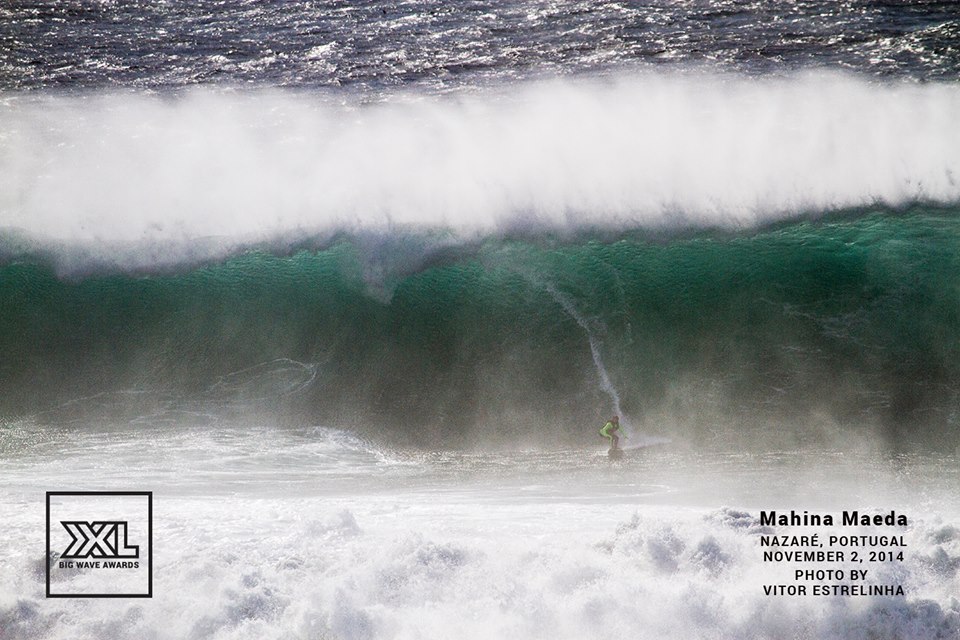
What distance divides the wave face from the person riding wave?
0.36 metres

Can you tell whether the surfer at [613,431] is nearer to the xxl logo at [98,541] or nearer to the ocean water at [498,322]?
the ocean water at [498,322]

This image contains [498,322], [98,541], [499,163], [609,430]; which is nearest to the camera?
[98,541]

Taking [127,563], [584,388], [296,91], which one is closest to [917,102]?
[584,388]

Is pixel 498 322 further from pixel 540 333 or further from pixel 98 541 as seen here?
pixel 98 541

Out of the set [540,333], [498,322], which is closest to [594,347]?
[540,333]

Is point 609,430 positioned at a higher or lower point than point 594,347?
lower

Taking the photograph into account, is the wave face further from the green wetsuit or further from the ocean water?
the green wetsuit

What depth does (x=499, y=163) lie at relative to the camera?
873cm

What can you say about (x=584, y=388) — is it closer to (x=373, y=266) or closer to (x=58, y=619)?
(x=373, y=266)

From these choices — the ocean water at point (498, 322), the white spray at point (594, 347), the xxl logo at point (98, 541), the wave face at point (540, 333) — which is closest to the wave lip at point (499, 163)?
the ocean water at point (498, 322)

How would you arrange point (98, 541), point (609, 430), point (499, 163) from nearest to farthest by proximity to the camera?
point (98, 541)
point (609, 430)
point (499, 163)

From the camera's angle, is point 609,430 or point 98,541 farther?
point 609,430

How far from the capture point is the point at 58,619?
4910 mm

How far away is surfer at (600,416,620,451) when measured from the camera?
6.76 metres
